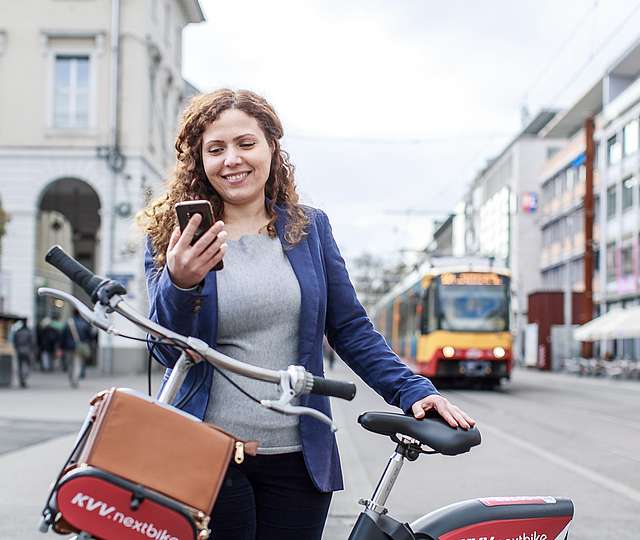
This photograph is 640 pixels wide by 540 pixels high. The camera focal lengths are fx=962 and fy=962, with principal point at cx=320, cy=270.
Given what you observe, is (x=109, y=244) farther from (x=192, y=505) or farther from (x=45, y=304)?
(x=192, y=505)

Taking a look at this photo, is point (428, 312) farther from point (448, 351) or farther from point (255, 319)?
point (255, 319)

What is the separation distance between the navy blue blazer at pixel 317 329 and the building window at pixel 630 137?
44322 mm

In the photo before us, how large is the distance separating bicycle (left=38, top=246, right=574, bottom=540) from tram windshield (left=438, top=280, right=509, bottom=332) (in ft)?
62.5

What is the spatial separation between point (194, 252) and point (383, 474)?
0.74 m

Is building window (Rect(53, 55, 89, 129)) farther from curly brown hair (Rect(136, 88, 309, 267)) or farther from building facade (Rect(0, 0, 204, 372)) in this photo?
curly brown hair (Rect(136, 88, 309, 267))

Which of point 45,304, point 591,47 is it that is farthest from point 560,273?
point 45,304

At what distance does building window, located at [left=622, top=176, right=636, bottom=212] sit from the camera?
147 feet

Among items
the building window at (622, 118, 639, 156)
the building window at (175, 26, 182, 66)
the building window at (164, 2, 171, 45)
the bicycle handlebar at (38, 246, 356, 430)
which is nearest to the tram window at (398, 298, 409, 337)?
the building window at (164, 2, 171, 45)

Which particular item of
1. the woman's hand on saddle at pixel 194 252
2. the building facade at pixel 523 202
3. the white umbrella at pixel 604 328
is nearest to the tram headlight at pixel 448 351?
the white umbrella at pixel 604 328

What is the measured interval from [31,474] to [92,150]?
19.8 m

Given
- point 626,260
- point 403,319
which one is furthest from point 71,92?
point 626,260

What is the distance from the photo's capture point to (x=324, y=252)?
2.64m

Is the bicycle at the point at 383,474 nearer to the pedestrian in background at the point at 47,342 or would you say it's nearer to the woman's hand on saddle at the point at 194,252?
the woman's hand on saddle at the point at 194,252

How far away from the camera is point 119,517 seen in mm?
1696
